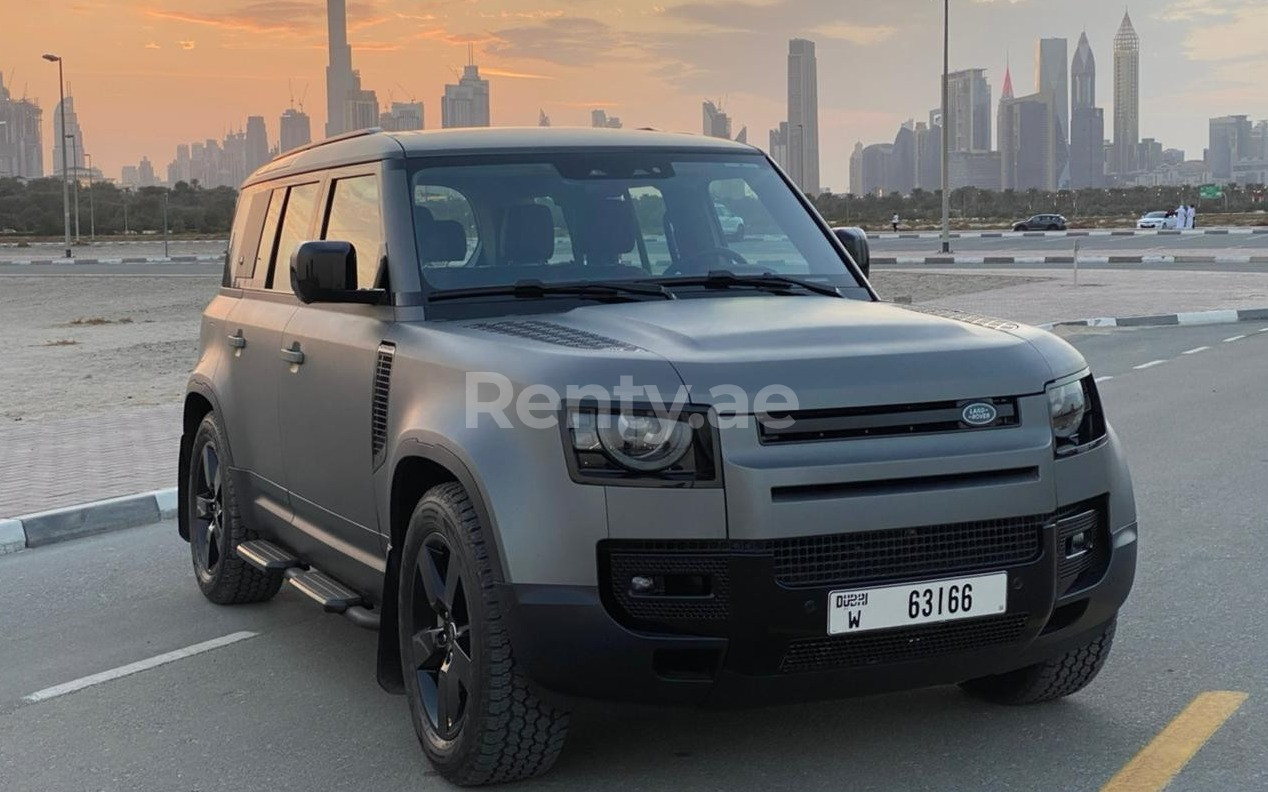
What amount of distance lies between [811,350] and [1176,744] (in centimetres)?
166

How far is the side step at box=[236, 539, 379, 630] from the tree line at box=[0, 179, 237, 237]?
93.6 metres

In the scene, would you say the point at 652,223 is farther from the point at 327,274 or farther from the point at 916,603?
the point at 916,603

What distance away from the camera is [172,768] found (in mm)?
4617

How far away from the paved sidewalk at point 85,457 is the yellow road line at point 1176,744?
6463 mm

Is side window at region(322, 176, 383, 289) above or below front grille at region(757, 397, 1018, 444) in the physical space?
above

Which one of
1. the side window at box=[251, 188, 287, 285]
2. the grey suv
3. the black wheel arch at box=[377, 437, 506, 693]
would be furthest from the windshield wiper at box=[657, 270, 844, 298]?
the side window at box=[251, 188, 287, 285]

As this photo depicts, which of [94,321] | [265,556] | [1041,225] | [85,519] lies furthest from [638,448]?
[1041,225]

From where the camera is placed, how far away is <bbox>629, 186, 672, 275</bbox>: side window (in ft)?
17.4

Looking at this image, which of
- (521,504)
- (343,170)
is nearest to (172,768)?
(521,504)

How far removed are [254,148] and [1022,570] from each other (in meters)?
178

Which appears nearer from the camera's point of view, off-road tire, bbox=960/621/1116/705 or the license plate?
the license plate

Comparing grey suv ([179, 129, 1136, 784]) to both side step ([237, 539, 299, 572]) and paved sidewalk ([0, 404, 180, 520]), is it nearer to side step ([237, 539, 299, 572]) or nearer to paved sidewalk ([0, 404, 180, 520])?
side step ([237, 539, 299, 572])

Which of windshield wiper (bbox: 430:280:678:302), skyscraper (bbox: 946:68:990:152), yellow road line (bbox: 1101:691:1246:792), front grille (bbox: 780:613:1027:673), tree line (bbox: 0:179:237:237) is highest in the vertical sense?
skyscraper (bbox: 946:68:990:152)

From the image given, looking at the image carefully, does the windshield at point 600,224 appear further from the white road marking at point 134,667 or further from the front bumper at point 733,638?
the white road marking at point 134,667
